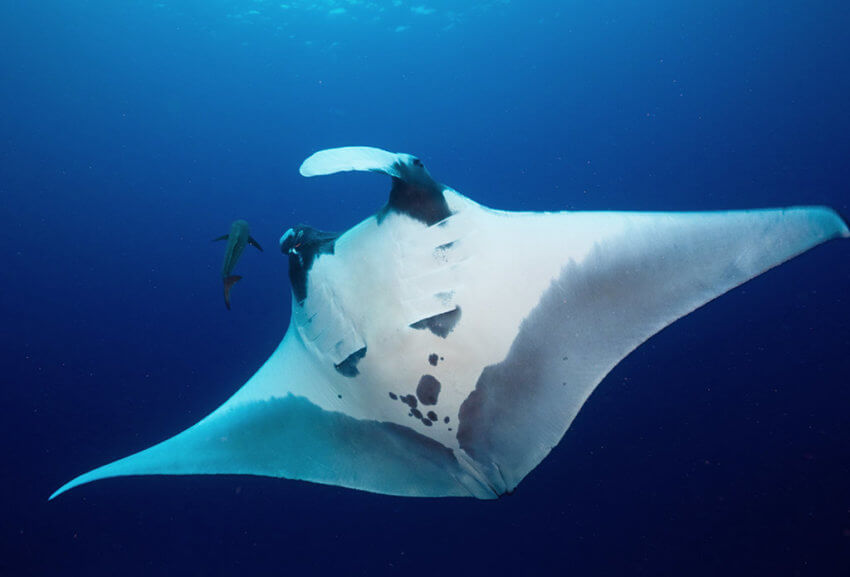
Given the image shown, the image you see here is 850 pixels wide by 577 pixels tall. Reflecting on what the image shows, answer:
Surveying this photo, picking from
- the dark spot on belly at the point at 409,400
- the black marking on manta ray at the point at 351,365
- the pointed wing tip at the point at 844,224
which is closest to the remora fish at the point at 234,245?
the black marking on manta ray at the point at 351,365

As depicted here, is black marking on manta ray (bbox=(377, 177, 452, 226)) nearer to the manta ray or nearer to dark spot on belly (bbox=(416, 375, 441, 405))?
the manta ray

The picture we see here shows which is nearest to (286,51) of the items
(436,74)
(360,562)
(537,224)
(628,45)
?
(436,74)

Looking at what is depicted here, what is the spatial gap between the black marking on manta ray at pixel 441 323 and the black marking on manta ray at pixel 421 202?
0.29 meters

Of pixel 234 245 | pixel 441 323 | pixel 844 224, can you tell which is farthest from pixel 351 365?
pixel 844 224

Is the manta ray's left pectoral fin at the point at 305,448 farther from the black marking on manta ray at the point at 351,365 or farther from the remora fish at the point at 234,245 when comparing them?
the remora fish at the point at 234,245

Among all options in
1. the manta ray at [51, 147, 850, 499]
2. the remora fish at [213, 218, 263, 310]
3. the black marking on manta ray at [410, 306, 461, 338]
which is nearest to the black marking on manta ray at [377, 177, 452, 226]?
the manta ray at [51, 147, 850, 499]

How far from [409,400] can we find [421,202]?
0.67m

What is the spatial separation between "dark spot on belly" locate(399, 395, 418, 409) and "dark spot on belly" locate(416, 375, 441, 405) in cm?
2

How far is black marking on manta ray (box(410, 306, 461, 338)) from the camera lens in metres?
1.48

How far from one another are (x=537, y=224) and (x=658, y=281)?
39 cm

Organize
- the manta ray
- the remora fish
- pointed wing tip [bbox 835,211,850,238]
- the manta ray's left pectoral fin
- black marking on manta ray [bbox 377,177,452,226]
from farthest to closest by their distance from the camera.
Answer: the remora fish < the manta ray's left pectoral fin < black marking on manta ray [bbox 377,177,452,226] < the manta ray < pointed wing tip [bbox 835,211,850,238]

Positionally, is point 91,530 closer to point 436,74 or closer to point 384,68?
point 384,68

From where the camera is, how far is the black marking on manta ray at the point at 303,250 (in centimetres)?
166

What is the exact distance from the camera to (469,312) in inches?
58.1
